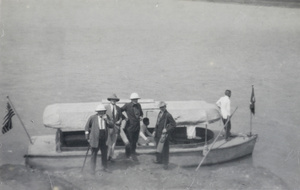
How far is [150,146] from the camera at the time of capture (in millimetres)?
10367

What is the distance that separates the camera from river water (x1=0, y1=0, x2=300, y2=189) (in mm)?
16375

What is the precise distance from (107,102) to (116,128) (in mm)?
1095

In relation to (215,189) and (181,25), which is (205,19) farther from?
(215,189)

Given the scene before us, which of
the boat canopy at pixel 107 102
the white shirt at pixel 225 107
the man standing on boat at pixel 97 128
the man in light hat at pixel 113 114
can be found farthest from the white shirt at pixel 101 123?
the white shirt at pixel 225 107

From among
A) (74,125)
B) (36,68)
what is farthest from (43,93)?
(74,125)

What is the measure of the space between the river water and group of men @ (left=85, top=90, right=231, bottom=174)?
4686 mm

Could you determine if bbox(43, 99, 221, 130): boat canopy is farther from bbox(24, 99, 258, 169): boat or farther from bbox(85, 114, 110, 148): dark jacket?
bbox(85, 114, 110, 148): dark jacket

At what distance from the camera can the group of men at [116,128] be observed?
8.86 meters

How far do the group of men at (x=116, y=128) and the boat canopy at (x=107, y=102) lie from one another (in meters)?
1.00

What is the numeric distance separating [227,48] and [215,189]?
16.2m

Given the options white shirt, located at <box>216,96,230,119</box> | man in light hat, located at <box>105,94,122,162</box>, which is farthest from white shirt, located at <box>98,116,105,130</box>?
white shirt, located at <box>216,96,230,119</box>

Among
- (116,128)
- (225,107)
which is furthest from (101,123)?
(225,107)

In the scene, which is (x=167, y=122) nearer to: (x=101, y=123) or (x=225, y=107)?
(x=101, y=123)

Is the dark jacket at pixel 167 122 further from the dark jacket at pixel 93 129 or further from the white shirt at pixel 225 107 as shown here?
the white shirt at pixel 225 107
